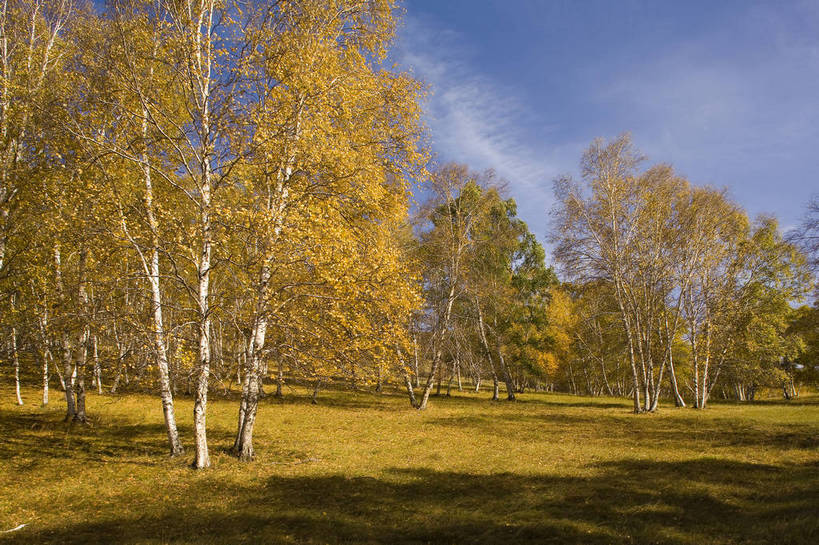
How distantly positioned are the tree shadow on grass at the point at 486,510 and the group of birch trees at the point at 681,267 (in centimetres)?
1583

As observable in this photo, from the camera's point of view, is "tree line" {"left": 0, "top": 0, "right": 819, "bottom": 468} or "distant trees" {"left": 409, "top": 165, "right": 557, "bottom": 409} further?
"distant trees" {"left": 409, "top": 165, "right": 557, "bottom": 409}

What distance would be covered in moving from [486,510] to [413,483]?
2.61m

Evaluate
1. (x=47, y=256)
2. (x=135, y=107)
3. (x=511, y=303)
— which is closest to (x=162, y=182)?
(x=135, y=107)

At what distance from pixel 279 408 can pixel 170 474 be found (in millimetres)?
13502

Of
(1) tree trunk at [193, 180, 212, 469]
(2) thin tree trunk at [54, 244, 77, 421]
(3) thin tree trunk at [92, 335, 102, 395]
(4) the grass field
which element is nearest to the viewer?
(4) the grass field

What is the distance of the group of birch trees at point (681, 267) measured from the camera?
25.6 m

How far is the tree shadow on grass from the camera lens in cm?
687

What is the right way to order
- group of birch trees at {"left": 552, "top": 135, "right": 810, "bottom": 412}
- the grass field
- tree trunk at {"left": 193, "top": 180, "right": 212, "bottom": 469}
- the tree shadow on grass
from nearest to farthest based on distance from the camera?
1. the tree shadow on grass
2. the grass field
3. tree trunk at {"left": 193, "top": 180, "right": 212, "bottom": 469}
4. group of birch trees at {"left": 552, "top": 135, "right": 810, "bottom": 412}

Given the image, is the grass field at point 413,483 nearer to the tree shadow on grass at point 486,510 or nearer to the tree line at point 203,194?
the tree shadow on grass at point 486,510

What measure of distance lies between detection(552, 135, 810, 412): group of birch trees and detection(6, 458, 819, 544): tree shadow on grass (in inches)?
623

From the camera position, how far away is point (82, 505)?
8.77m

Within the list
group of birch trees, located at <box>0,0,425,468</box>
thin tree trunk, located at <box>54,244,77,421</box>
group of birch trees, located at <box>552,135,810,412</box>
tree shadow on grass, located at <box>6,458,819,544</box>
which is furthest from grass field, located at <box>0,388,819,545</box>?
group of birch trees, located at <box>552,135,810,412</box>

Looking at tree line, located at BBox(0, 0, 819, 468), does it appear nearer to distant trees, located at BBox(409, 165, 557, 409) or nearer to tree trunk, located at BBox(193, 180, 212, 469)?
Answer: tree trunk, located at BBox(193, 180, 212, 469)

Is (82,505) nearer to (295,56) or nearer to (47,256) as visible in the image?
(47,256)
